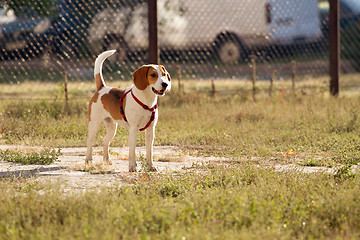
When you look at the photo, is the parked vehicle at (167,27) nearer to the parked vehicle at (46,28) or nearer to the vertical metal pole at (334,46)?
the parked vehicle at (46,28)

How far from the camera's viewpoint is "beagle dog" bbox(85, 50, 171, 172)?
228 inches

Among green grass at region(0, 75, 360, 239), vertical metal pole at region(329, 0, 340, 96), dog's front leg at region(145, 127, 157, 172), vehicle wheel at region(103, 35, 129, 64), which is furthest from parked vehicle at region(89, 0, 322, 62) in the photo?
dog's front leg at region(145, 127, 157, 172)

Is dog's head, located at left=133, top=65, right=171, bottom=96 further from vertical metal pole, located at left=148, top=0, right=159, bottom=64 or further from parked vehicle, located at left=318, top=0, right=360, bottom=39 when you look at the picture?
parked vehicle, located at left=318, top=0, right=360, bottom=39

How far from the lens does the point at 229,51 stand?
44.2 ft

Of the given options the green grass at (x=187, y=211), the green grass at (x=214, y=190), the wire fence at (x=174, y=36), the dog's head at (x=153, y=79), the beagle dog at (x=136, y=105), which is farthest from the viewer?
the wire fence at (x=174, y=36)

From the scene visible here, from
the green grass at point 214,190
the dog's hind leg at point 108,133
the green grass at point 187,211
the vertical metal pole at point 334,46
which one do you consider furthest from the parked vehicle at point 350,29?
the green grass at point 187,211

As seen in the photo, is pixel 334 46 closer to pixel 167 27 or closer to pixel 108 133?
pixel 167 27

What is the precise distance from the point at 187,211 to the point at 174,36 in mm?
8836

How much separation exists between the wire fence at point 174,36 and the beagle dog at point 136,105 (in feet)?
15.7

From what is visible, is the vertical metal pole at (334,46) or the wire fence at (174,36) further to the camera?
the vertical metal pole at (334,46)

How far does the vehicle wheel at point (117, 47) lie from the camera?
12.0 metres

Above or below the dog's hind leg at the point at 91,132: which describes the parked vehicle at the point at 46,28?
above

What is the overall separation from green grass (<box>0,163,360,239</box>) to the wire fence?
22.0ft

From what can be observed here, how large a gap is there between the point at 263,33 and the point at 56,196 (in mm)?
10476
